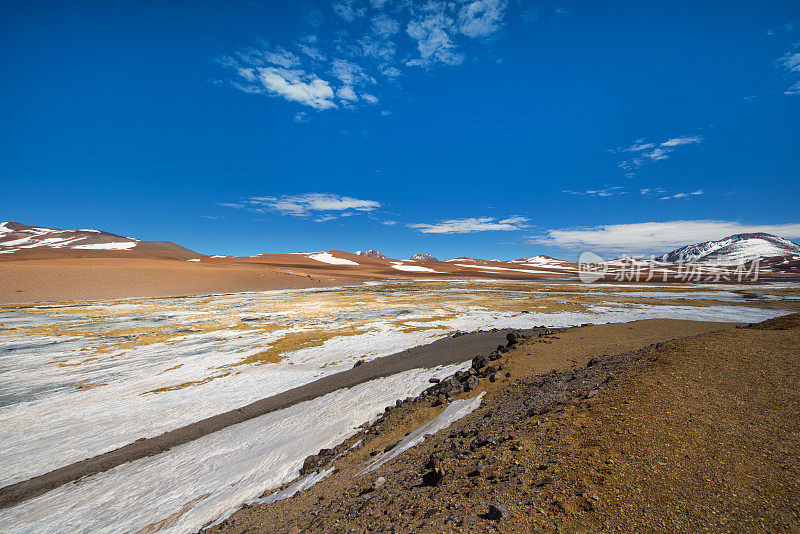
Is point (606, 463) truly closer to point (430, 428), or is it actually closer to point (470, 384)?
point (430, 428)

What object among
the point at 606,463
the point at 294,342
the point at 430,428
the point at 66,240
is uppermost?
the point at 66,240

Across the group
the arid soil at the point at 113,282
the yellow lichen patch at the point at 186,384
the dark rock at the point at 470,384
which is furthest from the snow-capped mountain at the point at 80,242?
the dark rock at the point at 470,384

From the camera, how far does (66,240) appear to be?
15262cm

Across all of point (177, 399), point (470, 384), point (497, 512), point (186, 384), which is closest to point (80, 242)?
point (186, 384)

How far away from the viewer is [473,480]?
4309 millimetres

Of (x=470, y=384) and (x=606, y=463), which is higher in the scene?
(x=606, y=463)

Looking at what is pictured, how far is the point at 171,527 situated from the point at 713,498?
862 centimetres

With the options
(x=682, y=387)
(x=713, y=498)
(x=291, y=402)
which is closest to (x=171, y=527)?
(x=291, y=402)

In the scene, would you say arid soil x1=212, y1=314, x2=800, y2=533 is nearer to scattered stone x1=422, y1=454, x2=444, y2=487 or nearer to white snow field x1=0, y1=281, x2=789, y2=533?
scattered stone x1=422, y1=454, x2=444, y2=487

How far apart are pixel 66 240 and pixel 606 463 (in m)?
224

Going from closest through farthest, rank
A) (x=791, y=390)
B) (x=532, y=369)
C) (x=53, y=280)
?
1. (x=791, y=390)
2. (x=532, y=369)
3. (x=53, y=280)

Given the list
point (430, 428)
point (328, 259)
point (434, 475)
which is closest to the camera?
point (434, 475)

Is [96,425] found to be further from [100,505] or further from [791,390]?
[791,390]

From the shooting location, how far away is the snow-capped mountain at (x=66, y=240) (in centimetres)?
14112
